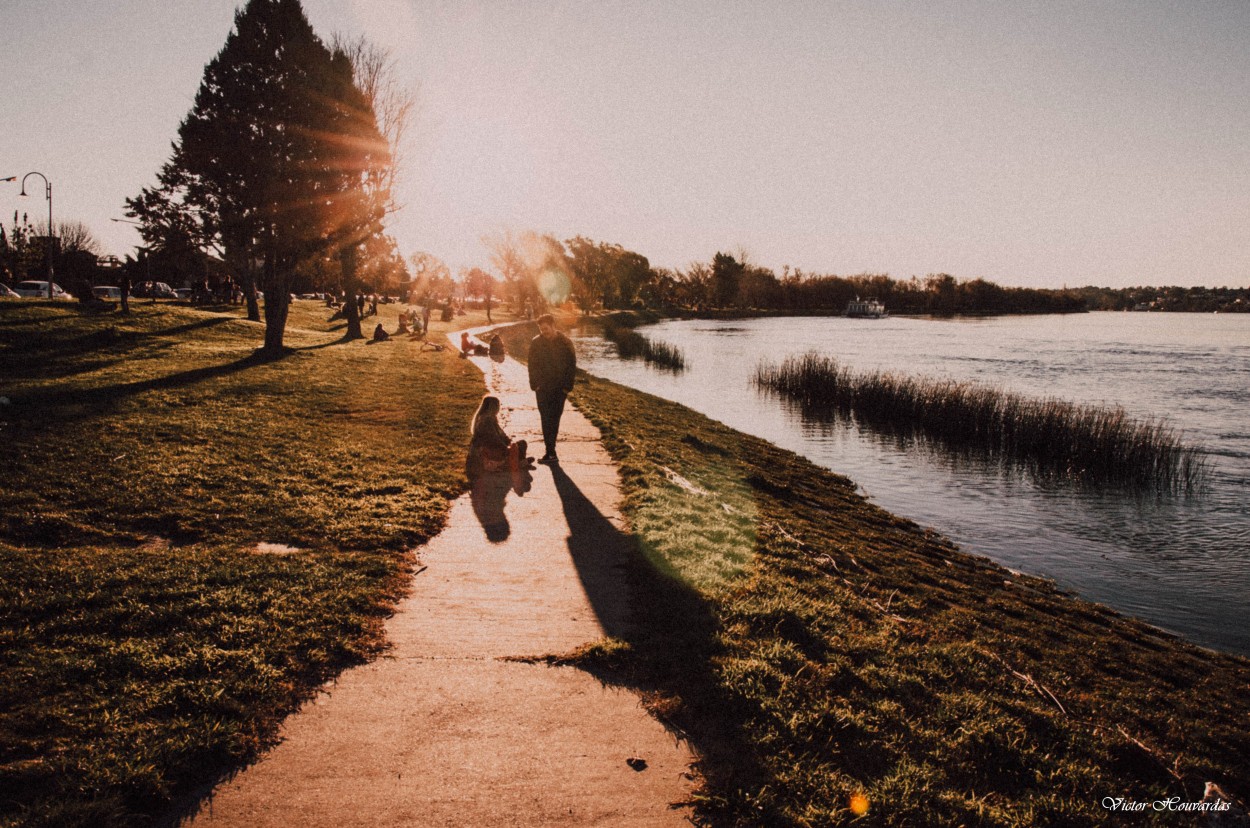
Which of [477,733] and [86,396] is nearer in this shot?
[477,733]

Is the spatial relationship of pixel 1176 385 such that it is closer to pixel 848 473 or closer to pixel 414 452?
pixel 848 473

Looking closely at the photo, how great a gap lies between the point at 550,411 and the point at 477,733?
6.63 m

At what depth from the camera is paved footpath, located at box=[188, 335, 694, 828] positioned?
3023 millimetres

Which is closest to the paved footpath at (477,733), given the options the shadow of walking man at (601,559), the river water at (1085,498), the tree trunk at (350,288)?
the shadow of walking man at (601,559)

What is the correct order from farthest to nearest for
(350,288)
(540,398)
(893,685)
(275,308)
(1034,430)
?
(350,288)
(275,308)
(1034,430)
(540,398)
(893,685)

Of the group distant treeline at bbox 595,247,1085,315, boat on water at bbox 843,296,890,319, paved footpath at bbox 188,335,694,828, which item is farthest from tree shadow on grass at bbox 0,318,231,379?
boat on water at bbox 843,296,890,319

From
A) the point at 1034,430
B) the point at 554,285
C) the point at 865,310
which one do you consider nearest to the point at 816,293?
the point at 865,310

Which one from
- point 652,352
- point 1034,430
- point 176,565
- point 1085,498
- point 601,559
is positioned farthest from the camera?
point 652,352

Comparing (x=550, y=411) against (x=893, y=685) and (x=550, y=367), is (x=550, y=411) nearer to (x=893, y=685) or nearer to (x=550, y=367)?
(x=550, y=367)

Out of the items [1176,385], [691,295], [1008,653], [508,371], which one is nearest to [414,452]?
[1008,653]

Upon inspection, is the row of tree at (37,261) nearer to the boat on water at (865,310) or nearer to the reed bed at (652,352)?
the reed bed at (652,352)

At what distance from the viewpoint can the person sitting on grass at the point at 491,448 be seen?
31.5 ft

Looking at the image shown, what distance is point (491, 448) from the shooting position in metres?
9.61

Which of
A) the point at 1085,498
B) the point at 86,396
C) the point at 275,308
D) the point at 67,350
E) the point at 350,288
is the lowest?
the point at 1085,498
